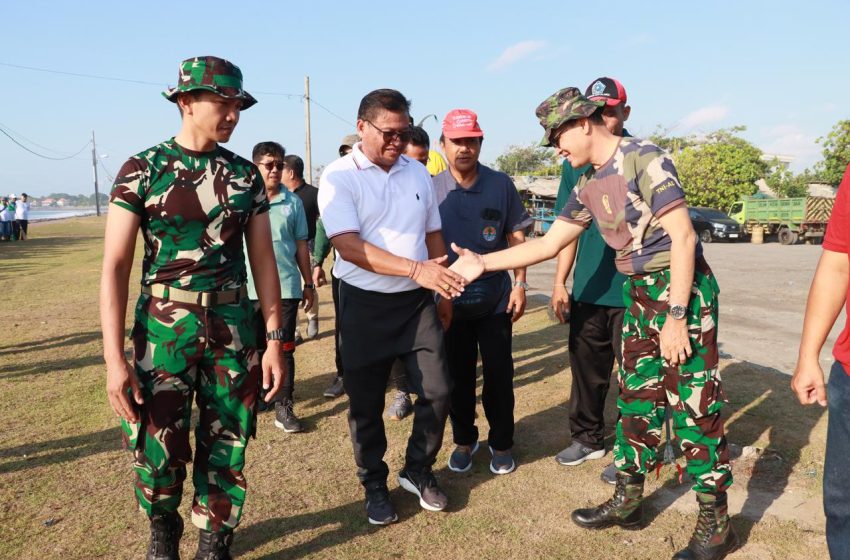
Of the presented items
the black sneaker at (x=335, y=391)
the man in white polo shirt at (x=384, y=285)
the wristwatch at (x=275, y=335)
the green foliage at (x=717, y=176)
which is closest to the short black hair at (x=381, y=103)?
the man in white polo shirt at (x=384, y=285)

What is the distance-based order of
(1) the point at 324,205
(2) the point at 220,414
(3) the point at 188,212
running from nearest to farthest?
(3) the point at 188,212
(2) the point at 220,414
(1) the point at 324,205

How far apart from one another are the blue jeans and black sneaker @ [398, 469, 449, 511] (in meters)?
1.96

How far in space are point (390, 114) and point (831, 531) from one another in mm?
2615

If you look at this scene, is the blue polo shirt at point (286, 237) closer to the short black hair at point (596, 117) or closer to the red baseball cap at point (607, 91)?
the red baseball cap at point (607, 91)

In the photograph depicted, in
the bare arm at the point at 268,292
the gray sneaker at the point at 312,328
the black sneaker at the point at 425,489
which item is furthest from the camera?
the gray sneaker at the point at 312,328

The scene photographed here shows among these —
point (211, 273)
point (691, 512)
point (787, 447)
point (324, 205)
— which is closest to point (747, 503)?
point (691, 512)

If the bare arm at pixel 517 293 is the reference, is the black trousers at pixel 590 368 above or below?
below

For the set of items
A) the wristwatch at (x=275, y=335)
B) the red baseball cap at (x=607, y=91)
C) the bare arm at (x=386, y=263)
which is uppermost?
the red baseball cap at (x=607, y=91)

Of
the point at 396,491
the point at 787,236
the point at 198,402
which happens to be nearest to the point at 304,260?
the point at 396,491

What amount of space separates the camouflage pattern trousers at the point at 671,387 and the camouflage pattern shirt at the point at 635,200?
11 centimetres

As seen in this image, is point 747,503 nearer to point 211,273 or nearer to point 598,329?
point 598,329

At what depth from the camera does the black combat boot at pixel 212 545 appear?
2961 mm

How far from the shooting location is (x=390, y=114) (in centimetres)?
339

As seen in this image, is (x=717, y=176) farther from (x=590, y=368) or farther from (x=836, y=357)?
(x=836, y=357)
